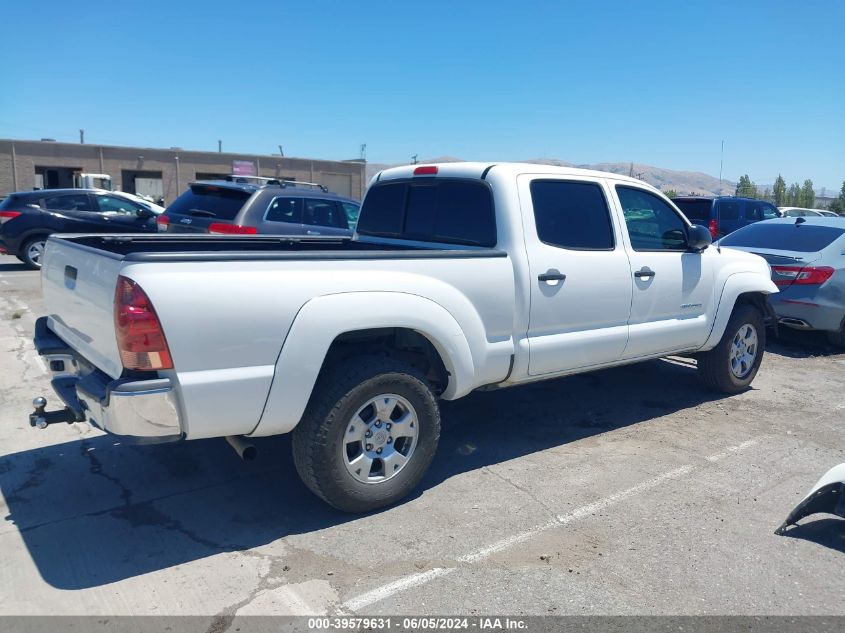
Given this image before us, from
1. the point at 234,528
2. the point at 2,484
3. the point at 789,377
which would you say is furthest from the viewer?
the point at 789,377

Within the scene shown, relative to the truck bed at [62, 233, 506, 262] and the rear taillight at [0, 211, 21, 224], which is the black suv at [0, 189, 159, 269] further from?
the truck bed at [62, 233, 506, 262]

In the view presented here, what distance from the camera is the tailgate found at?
3.36 meters

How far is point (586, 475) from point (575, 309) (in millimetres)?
1154

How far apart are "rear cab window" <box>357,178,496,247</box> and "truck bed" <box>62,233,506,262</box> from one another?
115mm

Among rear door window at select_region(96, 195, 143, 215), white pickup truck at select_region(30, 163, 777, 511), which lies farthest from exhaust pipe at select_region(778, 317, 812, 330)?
rear door window at select_region(96, 195, 143, 215)

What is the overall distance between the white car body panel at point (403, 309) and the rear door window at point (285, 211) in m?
4.45

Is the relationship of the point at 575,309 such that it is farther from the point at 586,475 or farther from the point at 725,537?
the point at 725,537

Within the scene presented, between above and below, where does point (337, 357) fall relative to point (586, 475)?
above

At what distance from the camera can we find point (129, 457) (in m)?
4.85

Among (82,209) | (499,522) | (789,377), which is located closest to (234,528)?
(499,522)

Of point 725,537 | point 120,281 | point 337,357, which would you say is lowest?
point 725,537

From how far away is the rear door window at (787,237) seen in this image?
8.94 m

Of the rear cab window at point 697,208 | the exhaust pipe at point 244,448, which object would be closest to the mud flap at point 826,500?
the exhaust pipe at point 244,448

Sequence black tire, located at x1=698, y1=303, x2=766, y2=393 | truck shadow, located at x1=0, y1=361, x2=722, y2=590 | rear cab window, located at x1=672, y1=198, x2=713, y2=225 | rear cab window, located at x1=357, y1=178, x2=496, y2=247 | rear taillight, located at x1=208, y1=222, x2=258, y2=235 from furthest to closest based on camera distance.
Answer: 1. rear cab window, located at x1=672, y1=198, x2=713, y2=225
2. rear taillight, located at x1=208, y1=222, x2=258, y2=235
3. black tire, located at x1=698, y1=303, x2=766, y2=393
4. rear cab window, located at x1=357, y1=178, x2=496, y2=247
5. truck shadow, located at x1=0, y1=361, x2=722, y2=590
